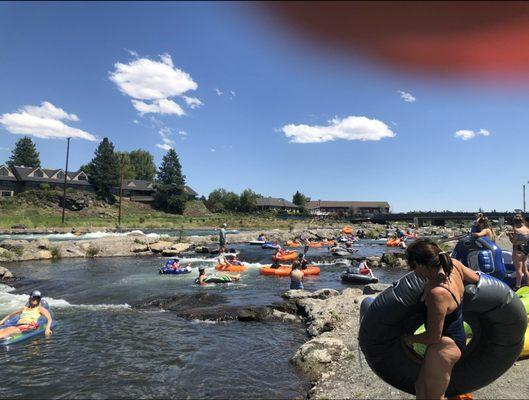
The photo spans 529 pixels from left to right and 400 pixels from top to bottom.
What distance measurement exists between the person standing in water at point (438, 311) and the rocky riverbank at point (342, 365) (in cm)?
204

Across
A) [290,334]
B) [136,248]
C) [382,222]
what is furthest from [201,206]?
[290,334]

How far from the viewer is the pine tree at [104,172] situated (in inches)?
3425

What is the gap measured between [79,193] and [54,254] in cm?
5632

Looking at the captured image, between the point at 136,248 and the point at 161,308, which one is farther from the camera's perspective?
the point at 136,248

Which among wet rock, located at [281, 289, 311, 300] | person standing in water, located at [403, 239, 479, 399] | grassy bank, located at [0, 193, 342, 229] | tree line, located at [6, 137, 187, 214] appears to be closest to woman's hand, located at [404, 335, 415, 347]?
person standing in water, located at [403, 239, 479, 399]

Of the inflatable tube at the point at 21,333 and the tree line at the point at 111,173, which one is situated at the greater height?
the tree line at the point at 111,173

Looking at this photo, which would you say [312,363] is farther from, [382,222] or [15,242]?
[382,222]

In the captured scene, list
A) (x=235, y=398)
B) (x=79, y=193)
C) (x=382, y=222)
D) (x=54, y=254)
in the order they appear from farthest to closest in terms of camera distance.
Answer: (x=382, y=222) → (x=79, y=193) → (x=54, y=254) → (x=235, y=398)

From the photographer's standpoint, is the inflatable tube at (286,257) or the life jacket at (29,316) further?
the inflatable tube at (286,257)

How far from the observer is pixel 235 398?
6.97 metres

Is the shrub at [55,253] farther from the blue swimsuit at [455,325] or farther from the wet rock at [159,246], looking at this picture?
the blue swimsuit at [455,325]

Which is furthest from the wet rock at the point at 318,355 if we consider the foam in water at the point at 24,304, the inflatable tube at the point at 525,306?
the foam in water at the point at 24,304

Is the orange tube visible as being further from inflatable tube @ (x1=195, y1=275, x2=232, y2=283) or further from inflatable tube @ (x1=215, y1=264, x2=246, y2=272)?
inflatable tube @ (x1=195, y1=275, x2=232, y2=283)

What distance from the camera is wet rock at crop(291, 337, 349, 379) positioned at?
7.86 meters
